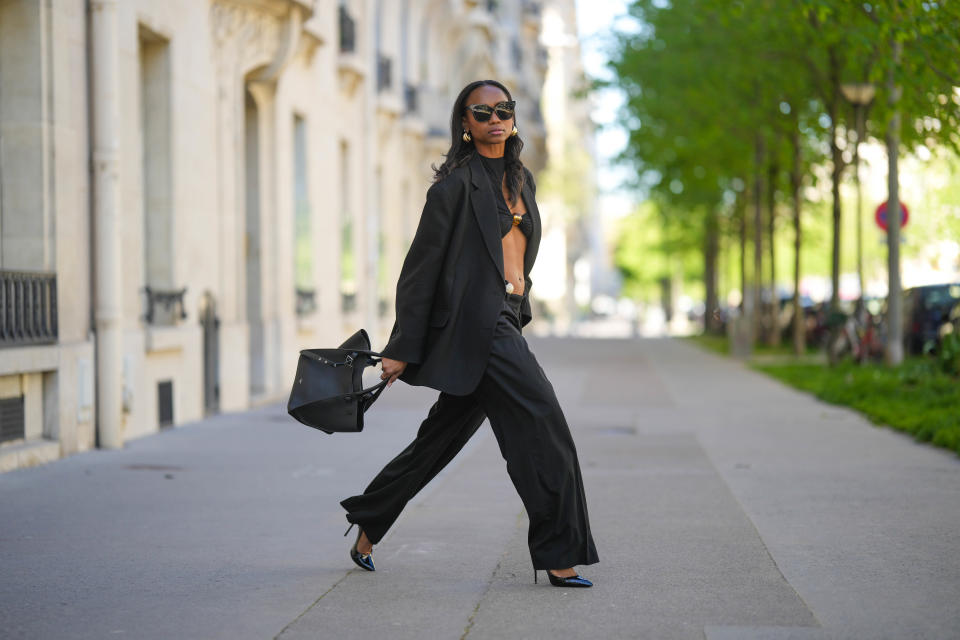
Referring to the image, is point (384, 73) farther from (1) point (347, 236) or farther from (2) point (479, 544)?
(2) point (479, 544)

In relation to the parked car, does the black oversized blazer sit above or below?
above

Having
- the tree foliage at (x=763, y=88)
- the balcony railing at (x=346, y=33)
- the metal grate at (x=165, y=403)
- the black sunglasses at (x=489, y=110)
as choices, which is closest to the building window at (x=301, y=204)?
the balcony railing at (x=346, y=33)

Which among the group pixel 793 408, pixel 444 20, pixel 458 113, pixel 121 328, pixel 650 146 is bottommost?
pixel 793 408

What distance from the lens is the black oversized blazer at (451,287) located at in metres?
5.91

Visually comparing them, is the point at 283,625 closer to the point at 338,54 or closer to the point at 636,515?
the point at 636,515

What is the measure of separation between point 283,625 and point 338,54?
18.9m

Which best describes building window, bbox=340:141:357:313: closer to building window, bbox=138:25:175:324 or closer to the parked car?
building window, bbox=138:25:175:324

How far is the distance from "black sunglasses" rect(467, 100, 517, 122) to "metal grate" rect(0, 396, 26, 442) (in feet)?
18.9

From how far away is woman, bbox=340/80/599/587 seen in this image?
586cm

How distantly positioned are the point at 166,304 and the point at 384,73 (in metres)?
14.0

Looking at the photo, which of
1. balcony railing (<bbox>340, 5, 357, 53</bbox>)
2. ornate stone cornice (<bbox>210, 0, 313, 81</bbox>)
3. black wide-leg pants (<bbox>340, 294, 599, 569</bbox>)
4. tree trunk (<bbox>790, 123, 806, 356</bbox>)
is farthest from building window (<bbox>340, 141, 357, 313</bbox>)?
black wide-leg pants (<bbox>340, 294, 599, 569</bbox>)

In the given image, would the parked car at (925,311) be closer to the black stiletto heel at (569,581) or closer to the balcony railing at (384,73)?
the balcony railing at (384,73)

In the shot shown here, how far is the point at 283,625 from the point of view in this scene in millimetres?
5305

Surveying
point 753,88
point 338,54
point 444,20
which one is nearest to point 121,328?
point 338,54
